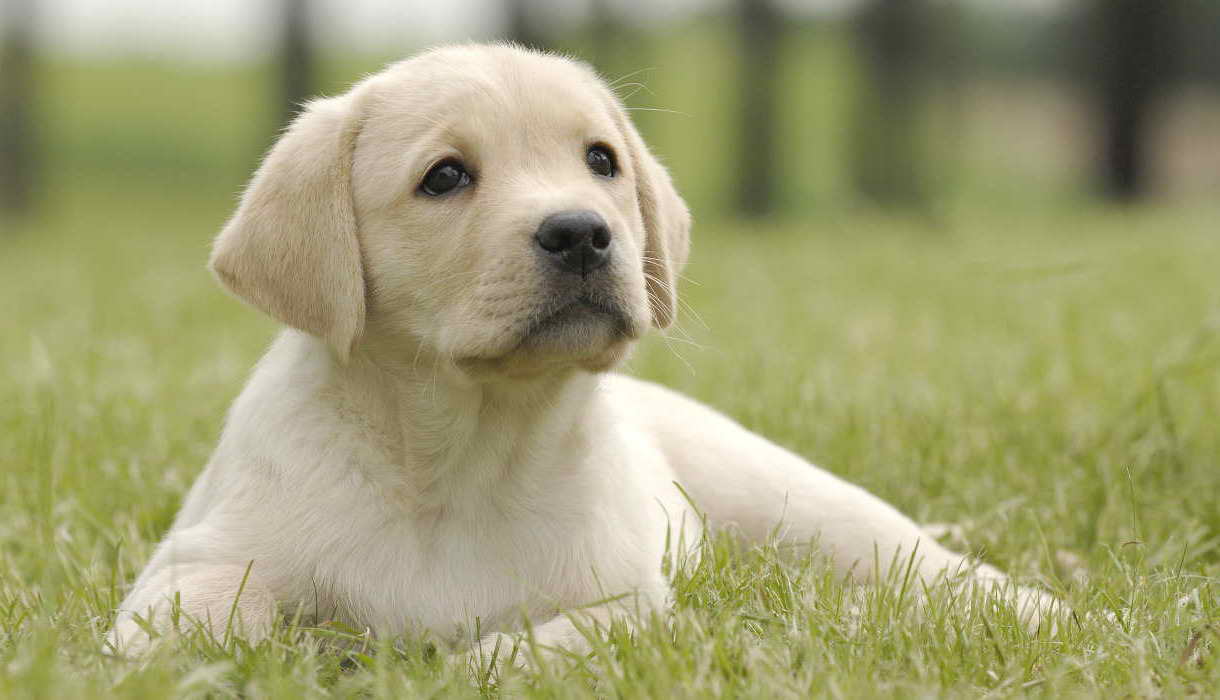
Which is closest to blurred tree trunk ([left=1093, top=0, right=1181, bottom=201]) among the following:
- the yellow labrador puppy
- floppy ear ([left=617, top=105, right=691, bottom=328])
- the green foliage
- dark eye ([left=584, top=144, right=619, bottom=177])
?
the green foliage

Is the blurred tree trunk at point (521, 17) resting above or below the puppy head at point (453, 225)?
below

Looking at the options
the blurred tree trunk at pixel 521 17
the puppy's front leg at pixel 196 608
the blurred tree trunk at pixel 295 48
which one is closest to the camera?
the puppy's front leg at pixel 196 608

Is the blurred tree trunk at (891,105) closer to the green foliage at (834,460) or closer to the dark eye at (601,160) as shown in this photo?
the green foliage at (834,460)

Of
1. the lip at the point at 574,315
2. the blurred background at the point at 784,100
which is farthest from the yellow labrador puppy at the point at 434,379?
the blurred background at the point at 784,100

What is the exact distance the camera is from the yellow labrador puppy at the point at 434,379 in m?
3.07

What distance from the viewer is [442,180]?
329 centimetres

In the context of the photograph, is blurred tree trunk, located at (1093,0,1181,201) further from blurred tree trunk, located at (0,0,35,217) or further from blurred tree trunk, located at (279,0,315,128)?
blurred tree trunk, located at (0,0,35,217)

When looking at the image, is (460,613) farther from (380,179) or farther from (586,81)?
(586,81)

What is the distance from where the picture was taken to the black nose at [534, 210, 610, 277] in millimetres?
3035

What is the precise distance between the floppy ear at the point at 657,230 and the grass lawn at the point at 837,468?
0.50 ft

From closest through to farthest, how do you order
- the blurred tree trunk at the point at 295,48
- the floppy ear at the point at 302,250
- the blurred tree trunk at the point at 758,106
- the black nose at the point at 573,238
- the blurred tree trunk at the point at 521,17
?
the black nose at the point at 573,238
the floppy ear at the point at 302,250
the blurred tree trunk at the point at 295,48
the blurred tree trunk at the point at 521,17
the blurred tree trunk at the point at 758,106

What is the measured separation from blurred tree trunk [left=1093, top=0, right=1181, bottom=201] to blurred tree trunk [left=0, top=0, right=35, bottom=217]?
1704cm

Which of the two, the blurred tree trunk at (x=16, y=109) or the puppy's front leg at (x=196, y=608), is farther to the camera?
the blurred tree trunk at (x=16, y=109)

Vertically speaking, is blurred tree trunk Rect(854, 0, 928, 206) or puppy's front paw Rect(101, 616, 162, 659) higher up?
puppy's front paw Rect(101, 616, 162, 659)
